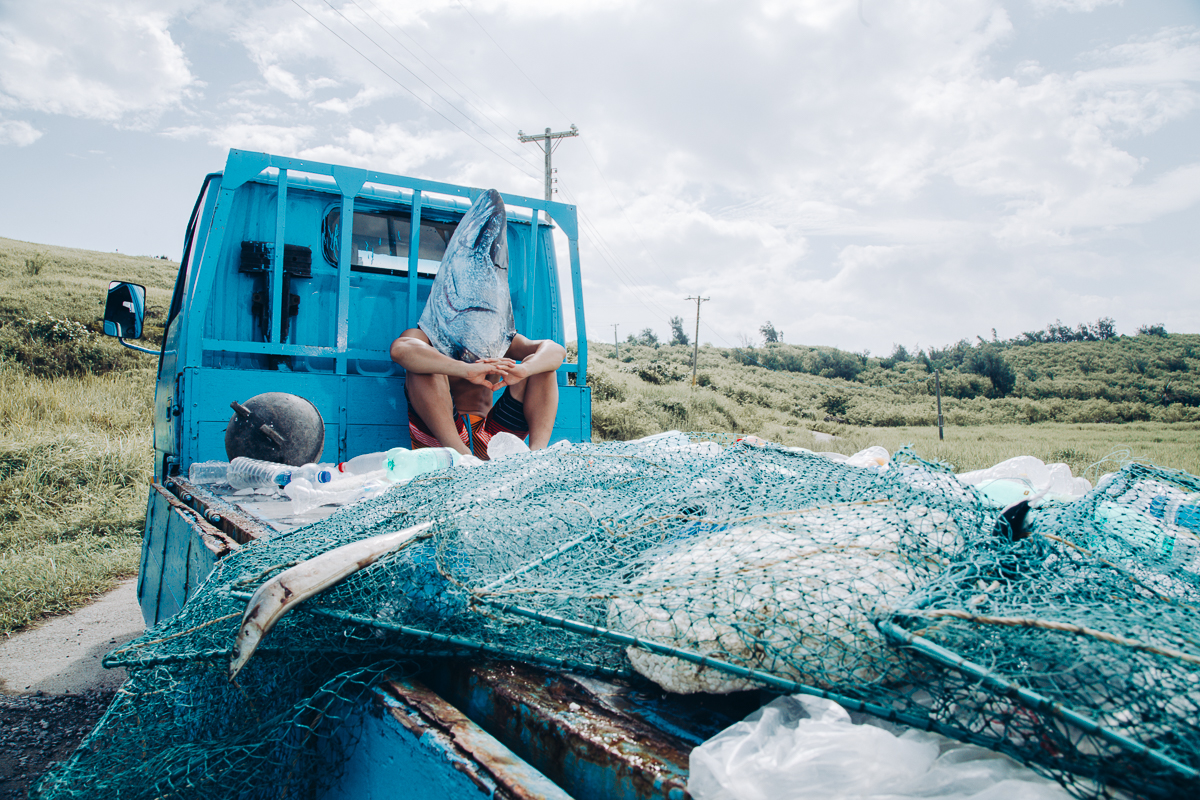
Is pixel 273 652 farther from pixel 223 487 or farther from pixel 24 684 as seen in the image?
pixel 24 684

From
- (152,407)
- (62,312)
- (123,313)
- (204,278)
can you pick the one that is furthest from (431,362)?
(62,312)

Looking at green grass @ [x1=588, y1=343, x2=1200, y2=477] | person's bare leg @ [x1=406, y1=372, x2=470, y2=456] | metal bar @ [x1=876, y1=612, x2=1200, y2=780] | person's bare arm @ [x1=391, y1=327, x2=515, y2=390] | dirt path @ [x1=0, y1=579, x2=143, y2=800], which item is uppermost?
person's bare arm @ [x1=391, y1=327, x2=515, y2=390]

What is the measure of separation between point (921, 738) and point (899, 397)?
4950cm

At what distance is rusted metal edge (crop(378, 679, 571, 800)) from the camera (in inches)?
38.3

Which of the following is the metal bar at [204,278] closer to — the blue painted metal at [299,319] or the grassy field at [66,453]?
the blue painted metal at [299,319]

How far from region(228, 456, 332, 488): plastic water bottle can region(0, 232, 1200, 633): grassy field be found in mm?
2744

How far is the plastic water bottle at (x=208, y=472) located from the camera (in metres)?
3.49

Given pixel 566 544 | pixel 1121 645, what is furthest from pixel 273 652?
pixel 1121 645

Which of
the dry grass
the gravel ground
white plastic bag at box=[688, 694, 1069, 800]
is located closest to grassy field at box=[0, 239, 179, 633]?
the dry grass

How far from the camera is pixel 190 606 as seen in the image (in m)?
1.70

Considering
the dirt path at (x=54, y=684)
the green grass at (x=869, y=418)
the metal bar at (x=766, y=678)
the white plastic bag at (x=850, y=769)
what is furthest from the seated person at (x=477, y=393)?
the green grass at (x=869, y=418)

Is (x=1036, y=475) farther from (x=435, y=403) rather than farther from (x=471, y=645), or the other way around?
(x=435, y=403)

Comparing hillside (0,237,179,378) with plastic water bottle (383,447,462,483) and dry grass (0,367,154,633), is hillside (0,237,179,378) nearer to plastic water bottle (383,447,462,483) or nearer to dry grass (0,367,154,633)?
dry grass (0,367,154,633)

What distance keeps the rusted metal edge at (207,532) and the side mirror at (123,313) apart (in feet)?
5.86
